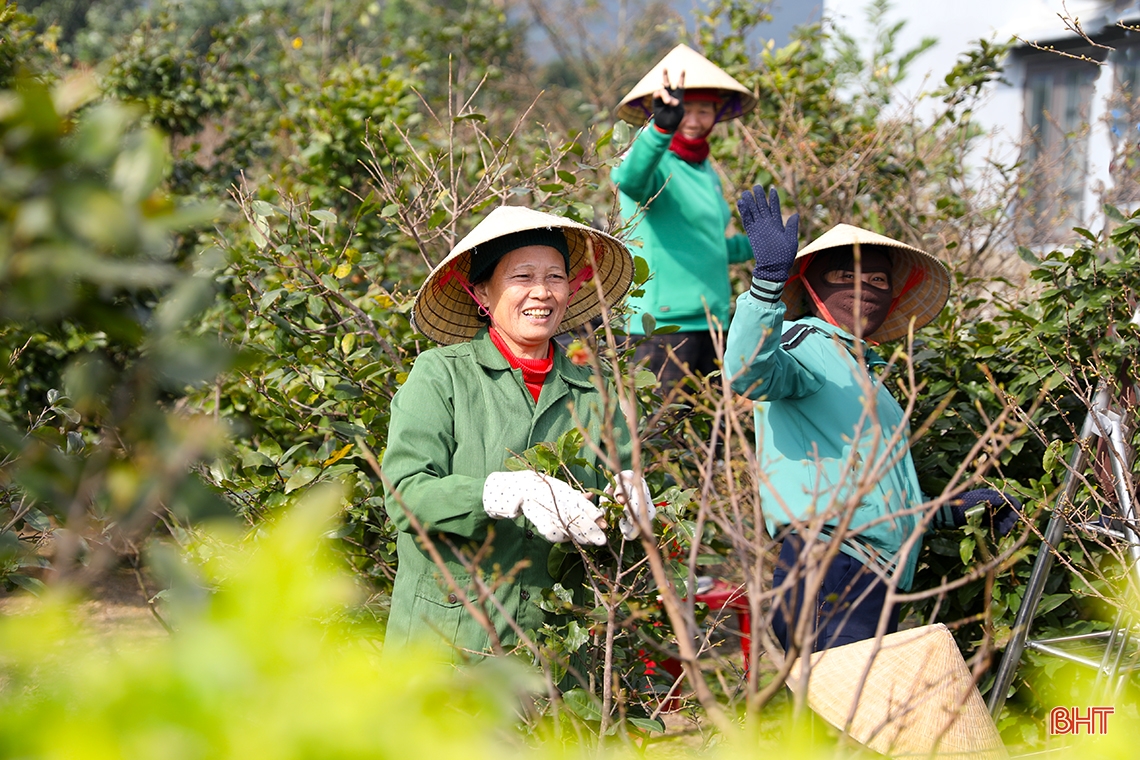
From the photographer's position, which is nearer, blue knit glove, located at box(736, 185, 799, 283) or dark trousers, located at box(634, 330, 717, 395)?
blue knit glove, located at box(736, 185, 799, 283)

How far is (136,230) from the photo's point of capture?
0.88 meters

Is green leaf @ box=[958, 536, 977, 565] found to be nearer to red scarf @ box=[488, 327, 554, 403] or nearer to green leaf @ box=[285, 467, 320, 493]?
red scarf @ box=[488, 327, 554, 403]

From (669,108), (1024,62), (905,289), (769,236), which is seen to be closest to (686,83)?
(669,108)

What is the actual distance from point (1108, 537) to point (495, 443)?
1.83 m

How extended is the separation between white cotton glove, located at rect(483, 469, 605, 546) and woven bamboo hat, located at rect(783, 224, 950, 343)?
114cm

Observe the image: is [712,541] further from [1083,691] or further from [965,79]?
[965,79]

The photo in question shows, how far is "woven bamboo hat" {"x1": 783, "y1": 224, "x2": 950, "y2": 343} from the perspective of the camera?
3105 mm

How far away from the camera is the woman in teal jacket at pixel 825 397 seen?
2.50 meters

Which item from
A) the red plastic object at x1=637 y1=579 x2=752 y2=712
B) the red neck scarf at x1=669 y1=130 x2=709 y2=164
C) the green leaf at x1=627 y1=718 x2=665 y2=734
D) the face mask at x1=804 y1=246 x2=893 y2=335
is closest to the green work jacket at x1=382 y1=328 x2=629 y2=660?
the green leaf at x1=627 y1=718 x2=665 y2=734

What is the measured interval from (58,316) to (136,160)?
196 mm

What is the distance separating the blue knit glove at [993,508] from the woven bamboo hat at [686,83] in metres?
2.03

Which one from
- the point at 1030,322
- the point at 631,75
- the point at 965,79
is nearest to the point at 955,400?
the point at 1030,322

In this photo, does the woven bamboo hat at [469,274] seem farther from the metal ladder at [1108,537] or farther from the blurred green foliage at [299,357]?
the metal ladder at [1108,537]

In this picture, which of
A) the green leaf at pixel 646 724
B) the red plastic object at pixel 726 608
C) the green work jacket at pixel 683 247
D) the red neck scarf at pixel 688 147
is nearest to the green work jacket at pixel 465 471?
the green leaf at pixel 646 724
